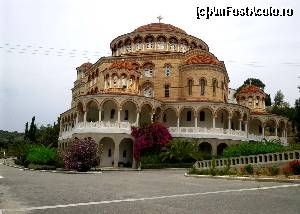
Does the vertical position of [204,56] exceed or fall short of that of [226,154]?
it exceeds it

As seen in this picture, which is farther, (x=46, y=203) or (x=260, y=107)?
(x=260, y=107)

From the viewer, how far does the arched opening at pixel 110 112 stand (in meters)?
40.1

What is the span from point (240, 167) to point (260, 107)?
1116 inches

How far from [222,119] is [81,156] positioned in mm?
18588

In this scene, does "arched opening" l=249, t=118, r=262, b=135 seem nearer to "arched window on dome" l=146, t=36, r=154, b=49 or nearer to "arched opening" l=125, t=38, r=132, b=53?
"arched window on dome" l=146, t=36, r=154, b=49

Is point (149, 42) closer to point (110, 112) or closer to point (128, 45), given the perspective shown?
point (128, 45)

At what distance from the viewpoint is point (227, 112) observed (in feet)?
135

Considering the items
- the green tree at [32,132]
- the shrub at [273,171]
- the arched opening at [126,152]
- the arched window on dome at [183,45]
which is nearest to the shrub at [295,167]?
the shrub at [273,171]

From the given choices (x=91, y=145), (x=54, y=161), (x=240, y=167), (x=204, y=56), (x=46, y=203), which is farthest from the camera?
(x=204, y=56)

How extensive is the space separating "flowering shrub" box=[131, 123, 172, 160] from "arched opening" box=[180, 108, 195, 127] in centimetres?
599

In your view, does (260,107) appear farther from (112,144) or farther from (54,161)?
(54,161)

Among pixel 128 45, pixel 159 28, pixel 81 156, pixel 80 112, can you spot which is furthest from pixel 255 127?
pixel 81 156

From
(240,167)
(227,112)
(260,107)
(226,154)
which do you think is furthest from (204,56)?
(240,167)

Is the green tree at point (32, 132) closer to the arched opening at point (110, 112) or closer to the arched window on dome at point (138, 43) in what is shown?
the arched window on dome at point (138, 43)
